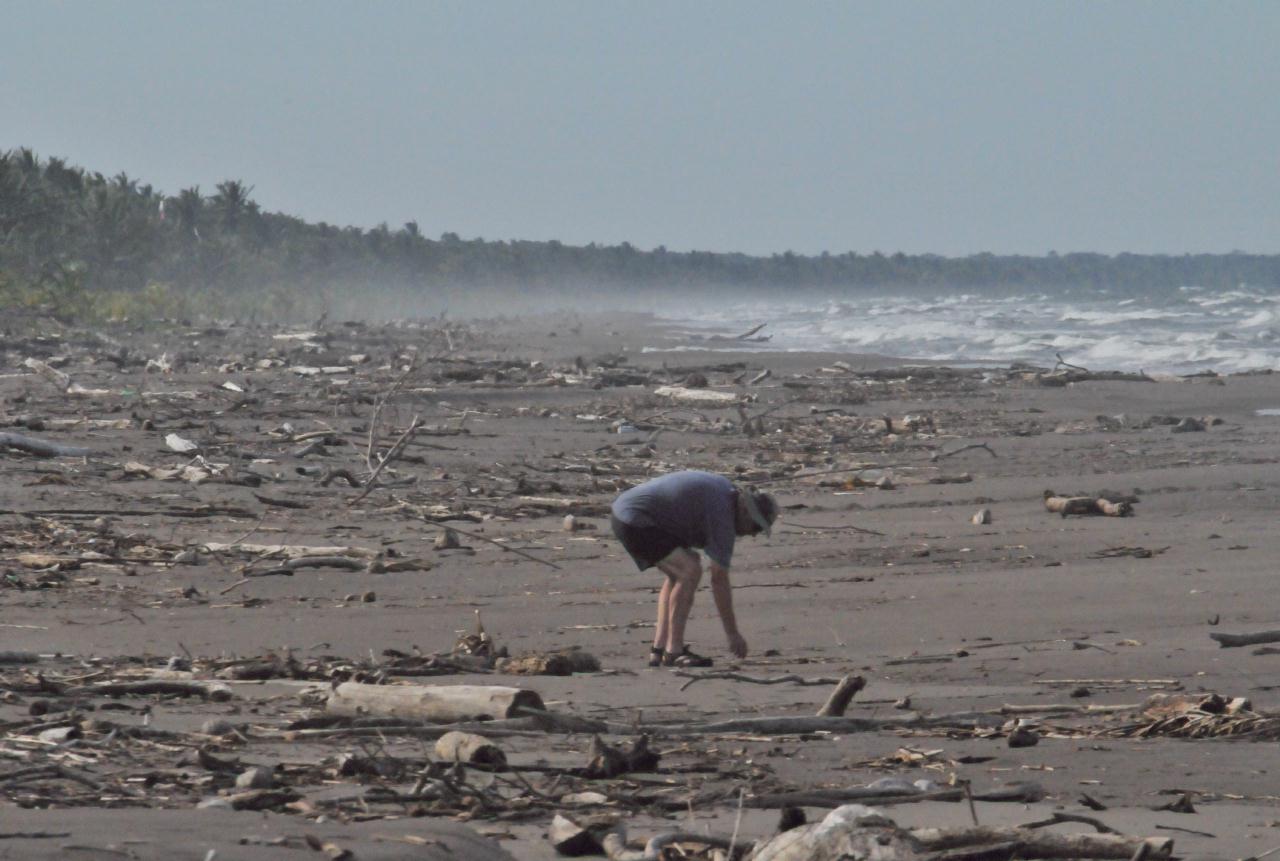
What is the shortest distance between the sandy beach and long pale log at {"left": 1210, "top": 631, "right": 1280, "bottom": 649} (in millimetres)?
51

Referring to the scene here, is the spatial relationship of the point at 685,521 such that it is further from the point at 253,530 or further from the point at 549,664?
the point at 253,530

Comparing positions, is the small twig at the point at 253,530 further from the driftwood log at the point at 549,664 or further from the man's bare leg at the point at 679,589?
the driftwood log at the point at 549,664

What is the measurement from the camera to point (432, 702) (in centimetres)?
584

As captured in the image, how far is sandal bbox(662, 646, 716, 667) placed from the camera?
25.1 ft

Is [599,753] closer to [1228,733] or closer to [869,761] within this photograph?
[869,761]

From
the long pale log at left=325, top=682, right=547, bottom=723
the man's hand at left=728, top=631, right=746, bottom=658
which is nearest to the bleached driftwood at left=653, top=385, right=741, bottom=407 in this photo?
the man's hand at left=728, top=631, right=746, bottom=658

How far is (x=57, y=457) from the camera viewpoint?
44.8ft

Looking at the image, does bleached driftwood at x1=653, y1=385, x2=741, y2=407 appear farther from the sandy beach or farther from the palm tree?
the palm tree

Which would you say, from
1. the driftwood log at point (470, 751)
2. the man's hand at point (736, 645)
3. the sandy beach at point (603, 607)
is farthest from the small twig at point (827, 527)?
the driftwood log at point (470, 751)

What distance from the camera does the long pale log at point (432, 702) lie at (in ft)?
19.0

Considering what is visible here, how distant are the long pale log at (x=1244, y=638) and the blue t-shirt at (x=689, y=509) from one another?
7.54 feet

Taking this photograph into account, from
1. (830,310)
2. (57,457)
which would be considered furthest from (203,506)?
(830,310)

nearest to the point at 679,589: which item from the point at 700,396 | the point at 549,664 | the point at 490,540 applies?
the point at 549,664

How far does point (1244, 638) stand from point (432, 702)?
12.5ft
